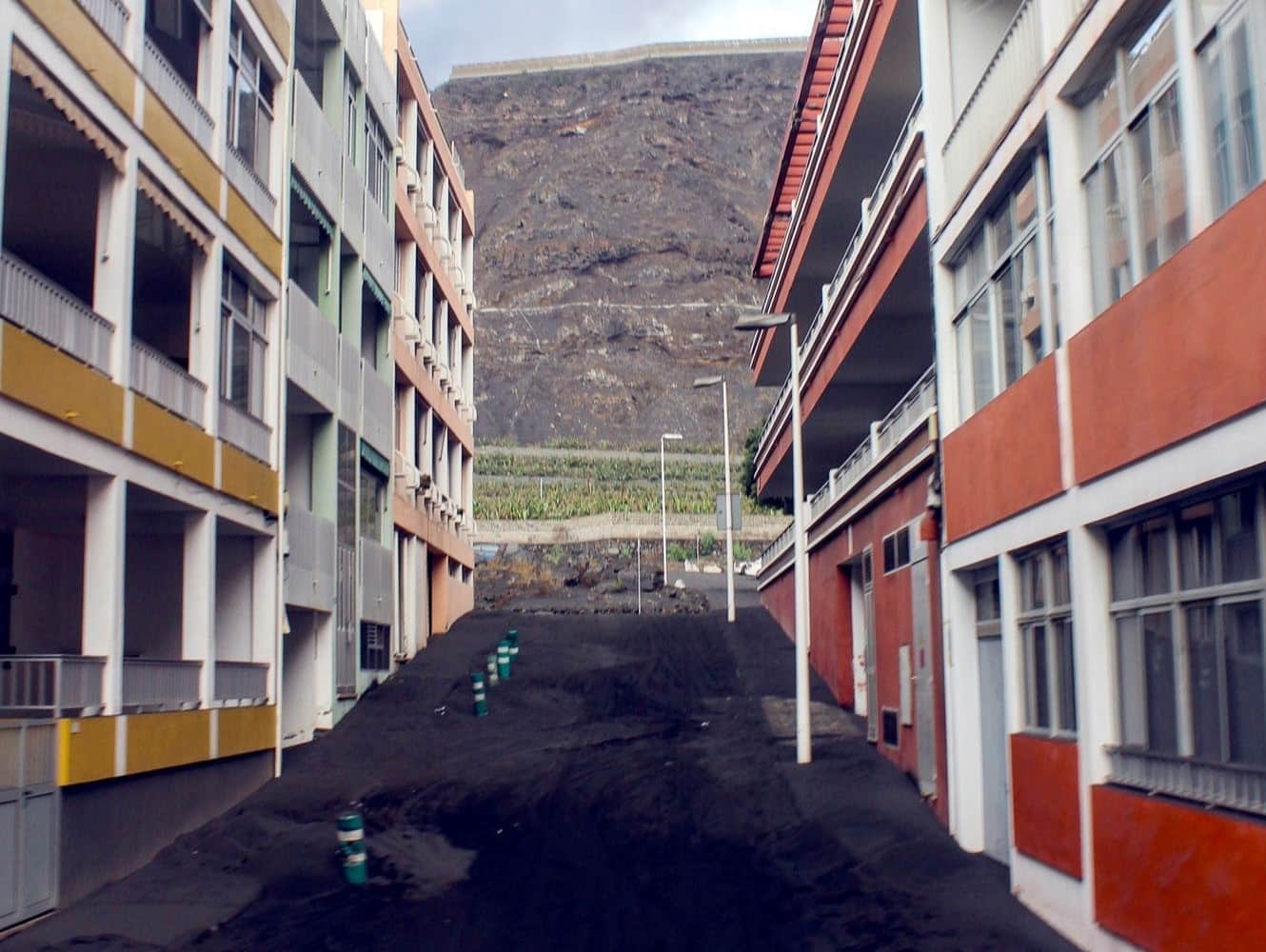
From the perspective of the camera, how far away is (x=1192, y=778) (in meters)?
10.2

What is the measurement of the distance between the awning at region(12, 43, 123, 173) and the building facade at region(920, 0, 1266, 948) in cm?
933

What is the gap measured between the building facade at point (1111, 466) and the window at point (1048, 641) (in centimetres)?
4

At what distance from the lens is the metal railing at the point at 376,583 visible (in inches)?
1123

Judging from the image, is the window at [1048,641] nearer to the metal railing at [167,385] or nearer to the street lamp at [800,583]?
the street lamp at [800,583]

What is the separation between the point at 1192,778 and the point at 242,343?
49.7ft

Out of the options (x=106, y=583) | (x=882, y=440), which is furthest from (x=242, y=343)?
(x=882, y=440)

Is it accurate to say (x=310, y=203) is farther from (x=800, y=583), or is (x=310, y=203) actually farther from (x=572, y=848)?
(x=572, y=848)

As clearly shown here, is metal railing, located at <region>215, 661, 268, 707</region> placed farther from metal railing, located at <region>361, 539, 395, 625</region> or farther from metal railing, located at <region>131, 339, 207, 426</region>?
metal railing, located at <region>361, 539, 395, 625</region>

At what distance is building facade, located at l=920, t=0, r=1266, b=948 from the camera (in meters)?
9.37

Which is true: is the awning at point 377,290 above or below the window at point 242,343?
above

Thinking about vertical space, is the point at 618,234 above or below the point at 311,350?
above

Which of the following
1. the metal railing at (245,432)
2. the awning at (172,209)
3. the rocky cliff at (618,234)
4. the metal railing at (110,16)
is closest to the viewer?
the metal railing at (110,16)

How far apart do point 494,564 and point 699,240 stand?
63.3 metres

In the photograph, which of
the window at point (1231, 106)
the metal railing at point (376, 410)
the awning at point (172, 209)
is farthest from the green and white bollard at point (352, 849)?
the metal railing at point (376, 410)
